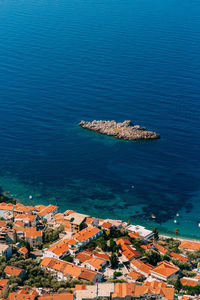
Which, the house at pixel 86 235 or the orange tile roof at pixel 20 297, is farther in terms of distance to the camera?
the house at pixel 86 235

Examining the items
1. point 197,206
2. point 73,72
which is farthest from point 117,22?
point 197,206

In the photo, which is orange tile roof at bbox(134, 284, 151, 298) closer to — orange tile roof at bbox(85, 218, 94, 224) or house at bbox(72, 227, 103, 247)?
house at bbox(72, 227, 103, 247)

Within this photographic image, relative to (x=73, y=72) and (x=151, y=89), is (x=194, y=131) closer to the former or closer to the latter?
(x=151, y=89)

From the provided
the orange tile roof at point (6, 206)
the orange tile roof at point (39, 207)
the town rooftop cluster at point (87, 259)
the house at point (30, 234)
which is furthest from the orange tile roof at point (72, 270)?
the orange tile roof at point (6, 206)

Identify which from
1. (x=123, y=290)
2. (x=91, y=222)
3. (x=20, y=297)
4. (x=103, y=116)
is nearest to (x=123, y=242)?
(x=91, y=222)

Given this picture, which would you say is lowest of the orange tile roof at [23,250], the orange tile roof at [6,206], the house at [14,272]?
the house at [14,272]

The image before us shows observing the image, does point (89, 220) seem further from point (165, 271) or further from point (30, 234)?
point (165, 271)

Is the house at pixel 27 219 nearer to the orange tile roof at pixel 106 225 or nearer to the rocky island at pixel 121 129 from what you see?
the orange tile roof at pixel 106 225
